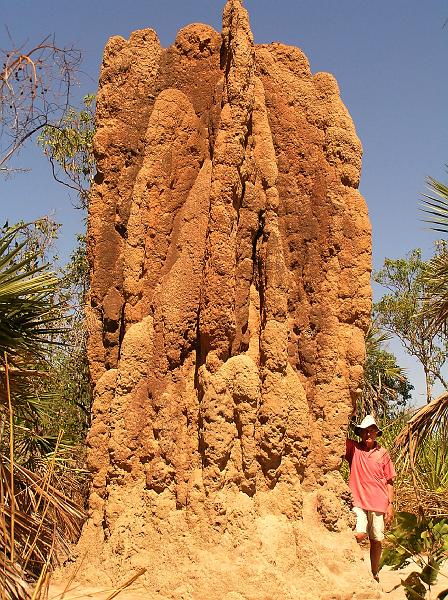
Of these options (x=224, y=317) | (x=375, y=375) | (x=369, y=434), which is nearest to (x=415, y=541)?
(x=224, y=317)

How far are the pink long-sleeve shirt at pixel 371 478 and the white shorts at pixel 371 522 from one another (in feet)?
0.16

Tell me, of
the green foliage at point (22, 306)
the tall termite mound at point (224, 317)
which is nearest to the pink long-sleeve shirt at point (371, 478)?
A: the tall termite mound at point (224, 317)

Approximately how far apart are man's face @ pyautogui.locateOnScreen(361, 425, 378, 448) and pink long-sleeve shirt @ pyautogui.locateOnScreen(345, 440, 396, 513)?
7 cm

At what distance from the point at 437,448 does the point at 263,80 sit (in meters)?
5.15

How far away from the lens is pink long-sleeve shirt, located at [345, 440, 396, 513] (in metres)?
6.24

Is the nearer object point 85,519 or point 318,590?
point 318,590

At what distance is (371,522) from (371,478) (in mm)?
369

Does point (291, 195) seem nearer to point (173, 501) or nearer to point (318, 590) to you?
point (173, 501)

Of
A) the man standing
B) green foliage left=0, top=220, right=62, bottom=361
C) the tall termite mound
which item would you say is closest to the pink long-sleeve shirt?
the man standing

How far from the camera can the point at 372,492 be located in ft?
20.5

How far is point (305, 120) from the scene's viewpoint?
267 inches

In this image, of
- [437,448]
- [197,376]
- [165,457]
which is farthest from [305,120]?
[437,448]

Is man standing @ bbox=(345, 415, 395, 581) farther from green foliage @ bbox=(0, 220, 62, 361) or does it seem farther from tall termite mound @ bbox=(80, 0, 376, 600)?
green foliage @ bbox=(0, 220, 62, 361)

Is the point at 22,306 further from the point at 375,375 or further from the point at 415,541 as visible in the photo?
the point at 375,375
